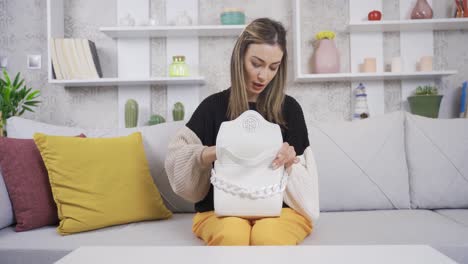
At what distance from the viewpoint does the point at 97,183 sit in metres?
1.49

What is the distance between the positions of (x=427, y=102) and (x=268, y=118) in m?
1.24

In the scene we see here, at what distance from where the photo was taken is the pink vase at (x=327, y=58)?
7.59ft

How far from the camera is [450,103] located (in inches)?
96.3

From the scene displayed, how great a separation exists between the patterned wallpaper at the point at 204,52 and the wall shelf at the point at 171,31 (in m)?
0.07

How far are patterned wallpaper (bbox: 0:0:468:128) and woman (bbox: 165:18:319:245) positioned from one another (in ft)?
3.21

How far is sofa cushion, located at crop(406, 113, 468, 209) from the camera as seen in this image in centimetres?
174

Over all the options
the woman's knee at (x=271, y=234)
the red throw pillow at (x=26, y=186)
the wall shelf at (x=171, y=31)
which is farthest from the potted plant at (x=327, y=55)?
the red throw pillow at (x=26, y=186)

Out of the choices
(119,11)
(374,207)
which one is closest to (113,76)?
(119,11)

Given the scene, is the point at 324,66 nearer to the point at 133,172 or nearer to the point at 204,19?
the point at 204,19

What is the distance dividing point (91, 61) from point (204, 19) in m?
0.70

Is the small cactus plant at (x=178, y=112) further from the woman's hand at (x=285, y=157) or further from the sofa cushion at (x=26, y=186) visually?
the woman's hand at (x=285, y=157)

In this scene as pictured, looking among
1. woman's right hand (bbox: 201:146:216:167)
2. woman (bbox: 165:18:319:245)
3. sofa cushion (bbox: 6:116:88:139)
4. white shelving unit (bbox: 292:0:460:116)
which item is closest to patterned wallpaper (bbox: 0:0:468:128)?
white shelving unit (bbox: 292:0:460:116)

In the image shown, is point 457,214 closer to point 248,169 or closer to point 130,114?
point 248,169

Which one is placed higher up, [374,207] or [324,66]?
[324,66]
